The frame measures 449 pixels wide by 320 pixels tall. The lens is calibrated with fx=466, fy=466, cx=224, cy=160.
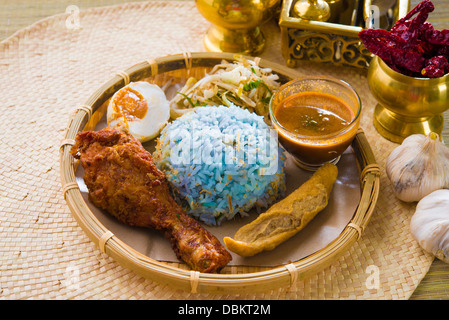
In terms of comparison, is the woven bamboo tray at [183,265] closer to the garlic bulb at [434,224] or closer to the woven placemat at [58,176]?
the woven placemat at [58,176]

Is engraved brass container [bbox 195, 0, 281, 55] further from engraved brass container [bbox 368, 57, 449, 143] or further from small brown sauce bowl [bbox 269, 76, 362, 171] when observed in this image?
engraved brass container [bbox 368, 57, 449, 143]

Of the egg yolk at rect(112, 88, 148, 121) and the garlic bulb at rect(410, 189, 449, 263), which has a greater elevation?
the egg yolk at rect(112, 88, 148, 121)

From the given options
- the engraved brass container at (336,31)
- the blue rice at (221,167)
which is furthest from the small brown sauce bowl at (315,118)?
the engraved brass container at (336,31)

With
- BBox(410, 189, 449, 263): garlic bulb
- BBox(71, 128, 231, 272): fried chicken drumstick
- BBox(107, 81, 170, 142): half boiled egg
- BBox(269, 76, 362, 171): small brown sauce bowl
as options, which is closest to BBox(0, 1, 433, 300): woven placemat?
BBox(410, 189, 449, 263): garlic bulb

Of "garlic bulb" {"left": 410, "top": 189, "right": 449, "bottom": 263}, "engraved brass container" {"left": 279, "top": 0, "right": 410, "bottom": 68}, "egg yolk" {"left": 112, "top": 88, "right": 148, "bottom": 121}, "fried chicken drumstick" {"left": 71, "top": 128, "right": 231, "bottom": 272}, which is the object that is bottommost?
"garlic bulb" {"left": 410, "top": 189, "right": 449, "bottom": 263}

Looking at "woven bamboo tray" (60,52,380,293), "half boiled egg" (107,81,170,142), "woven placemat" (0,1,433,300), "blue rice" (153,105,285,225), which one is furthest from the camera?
"half boiled egg" (107,81,170,142)
